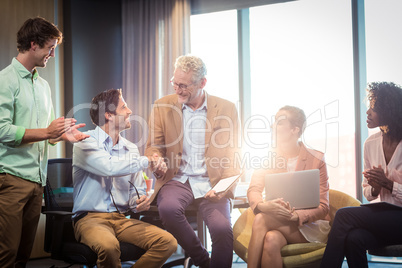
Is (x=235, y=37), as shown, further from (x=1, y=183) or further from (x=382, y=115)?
(x=1, y=183)

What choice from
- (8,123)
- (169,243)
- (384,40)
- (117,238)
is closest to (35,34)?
(8,123)

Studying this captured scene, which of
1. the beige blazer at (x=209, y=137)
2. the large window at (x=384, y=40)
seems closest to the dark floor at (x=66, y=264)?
the large window at (x=384, y=40)

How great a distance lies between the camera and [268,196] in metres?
2.81

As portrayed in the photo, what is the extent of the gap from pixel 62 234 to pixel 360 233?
6.04 ft

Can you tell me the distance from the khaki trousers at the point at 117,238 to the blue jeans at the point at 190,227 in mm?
119

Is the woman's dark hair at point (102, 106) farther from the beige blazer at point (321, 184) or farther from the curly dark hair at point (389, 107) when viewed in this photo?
the curly dark hair at point (389, 107)

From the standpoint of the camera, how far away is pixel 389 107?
2.81m

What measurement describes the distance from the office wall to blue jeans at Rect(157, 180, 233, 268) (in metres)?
2.33

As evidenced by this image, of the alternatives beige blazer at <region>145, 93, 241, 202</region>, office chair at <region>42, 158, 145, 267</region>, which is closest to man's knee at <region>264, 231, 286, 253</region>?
beige blazer at <region>145, 93, 241, 202</region>

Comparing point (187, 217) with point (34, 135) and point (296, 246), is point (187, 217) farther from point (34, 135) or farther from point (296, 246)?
point (34, 135)

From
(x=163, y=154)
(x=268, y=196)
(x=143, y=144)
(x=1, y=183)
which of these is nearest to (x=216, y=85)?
(x=143, y=144)

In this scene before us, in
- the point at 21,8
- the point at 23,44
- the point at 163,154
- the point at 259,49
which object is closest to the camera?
the point at 23,44

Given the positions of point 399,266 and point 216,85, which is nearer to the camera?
point 399,266

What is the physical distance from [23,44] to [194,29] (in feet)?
9.75
